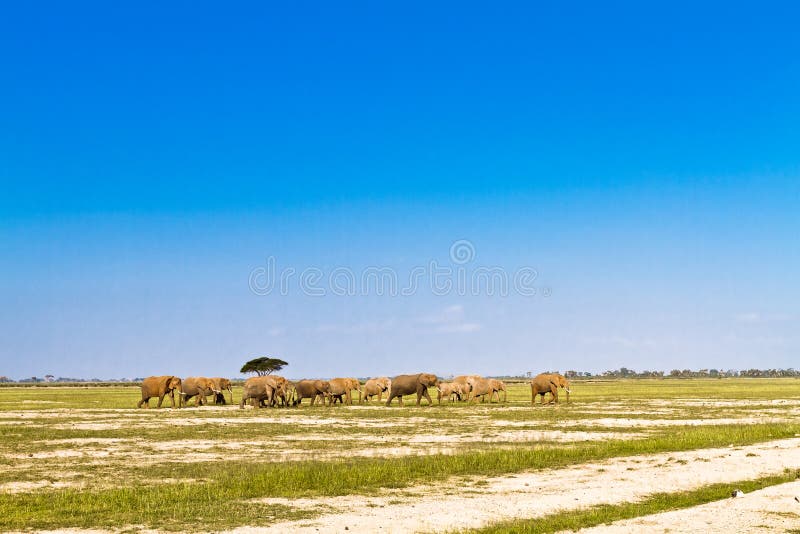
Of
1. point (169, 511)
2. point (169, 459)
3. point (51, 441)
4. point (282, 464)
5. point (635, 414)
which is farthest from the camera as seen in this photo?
point (635, 414)

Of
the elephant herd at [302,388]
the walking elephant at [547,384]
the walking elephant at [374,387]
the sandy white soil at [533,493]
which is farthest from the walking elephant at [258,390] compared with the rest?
the sandy white soil at [533,493]

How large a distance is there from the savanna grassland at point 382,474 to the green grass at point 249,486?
53mm

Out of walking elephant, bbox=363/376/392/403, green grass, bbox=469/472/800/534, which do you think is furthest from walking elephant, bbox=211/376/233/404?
Result: green grass, bbox=469/472/800/534

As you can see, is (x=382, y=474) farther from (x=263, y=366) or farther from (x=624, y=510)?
(x=263, y=366)

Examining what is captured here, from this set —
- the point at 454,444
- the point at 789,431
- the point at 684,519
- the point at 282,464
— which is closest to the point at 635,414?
the point at 789,431

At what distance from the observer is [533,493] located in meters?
17.0

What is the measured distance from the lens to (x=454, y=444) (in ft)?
87.3

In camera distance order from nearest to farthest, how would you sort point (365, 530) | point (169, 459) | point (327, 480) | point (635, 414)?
point (365, 530), point (327, 480), point (169, 459), point (635, 414)

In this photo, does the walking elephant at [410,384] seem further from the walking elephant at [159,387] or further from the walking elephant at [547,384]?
the walking elephant at [159,387]

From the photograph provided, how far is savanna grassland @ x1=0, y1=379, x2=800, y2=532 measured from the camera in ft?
47.5

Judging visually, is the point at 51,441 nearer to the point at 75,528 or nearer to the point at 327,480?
the point at 327,480

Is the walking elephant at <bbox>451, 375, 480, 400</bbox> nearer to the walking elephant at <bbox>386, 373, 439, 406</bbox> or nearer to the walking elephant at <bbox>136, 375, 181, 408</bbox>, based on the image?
the walking elephant at <bbox>386, 373, 439, 406</bbox>

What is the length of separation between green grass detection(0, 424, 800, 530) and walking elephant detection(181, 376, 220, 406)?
3784 cm

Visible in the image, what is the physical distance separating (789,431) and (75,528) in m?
26.4
